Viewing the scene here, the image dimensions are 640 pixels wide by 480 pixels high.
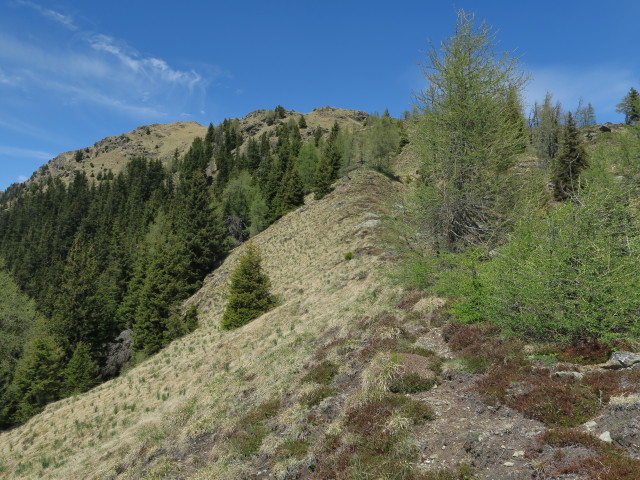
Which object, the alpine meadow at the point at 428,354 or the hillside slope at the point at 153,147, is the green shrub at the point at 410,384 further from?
the hillside slope at the point at 153,147

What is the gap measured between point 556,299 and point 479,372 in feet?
8.22

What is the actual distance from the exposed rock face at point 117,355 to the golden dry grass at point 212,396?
51.7 ft

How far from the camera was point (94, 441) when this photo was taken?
1648 centimetres

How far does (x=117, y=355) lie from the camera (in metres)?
42.7

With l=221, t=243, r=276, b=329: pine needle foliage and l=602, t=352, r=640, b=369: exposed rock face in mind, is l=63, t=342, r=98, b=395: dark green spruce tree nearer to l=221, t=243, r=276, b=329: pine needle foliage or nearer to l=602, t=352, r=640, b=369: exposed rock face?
l=221, t=243, r=276, b=329: pine needle foliage

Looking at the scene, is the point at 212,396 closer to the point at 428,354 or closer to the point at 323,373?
the point at 323,373

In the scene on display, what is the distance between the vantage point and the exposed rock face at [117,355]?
1633 inches

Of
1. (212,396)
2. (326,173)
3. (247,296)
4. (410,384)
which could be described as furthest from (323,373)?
(326,173)

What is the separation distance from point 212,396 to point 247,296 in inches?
510

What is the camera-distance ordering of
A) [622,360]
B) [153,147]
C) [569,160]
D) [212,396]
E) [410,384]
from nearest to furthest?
[622,360]
[410,384]
[212,396]
[569,160]
[153,147]

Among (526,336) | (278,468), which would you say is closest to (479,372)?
(526,336)

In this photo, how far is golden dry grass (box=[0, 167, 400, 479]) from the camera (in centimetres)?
941

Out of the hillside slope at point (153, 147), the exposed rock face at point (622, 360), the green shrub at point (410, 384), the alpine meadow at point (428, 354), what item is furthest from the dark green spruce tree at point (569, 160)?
the hillside slope at point (153, 147)

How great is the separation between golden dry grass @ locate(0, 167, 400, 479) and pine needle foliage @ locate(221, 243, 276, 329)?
136 cm
